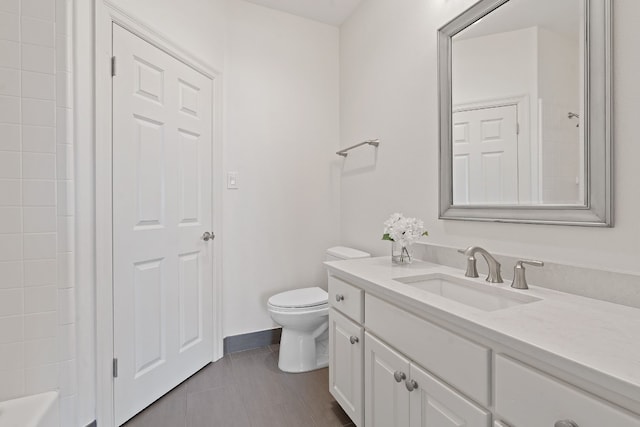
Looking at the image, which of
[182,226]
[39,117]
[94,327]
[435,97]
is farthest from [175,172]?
[435,97]

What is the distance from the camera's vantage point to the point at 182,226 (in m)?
1.89

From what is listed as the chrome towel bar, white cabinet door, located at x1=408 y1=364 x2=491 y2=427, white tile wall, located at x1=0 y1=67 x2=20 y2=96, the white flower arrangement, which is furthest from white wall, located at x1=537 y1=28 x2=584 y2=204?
white tile wall, located at x1=0 y1=67 x2=20 y2=96

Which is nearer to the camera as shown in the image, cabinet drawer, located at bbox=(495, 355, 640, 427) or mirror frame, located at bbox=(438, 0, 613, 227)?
cabinet drawer, located at bbox=(495, 355, 640, 427)

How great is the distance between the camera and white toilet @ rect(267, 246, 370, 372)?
1.94m

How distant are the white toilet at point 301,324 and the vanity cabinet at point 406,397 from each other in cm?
71

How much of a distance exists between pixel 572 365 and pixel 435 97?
1.37 metres

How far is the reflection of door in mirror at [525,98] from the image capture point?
1.04m

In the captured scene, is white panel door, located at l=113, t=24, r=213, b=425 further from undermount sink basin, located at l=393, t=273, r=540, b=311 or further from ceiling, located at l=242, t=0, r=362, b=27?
undermount sink basin, located at l=393, t=273, r=540, b=311

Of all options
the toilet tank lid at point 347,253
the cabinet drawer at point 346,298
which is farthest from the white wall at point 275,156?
the cabinet drawer at point 346,298

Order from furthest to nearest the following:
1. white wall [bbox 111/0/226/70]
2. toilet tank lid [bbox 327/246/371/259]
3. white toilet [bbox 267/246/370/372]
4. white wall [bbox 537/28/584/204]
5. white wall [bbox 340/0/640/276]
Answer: toilet tank lid [bbox 327/246/371/259] → white toilet [bbox 267/246/370/372] → white wall [bbox 111/0/226/70] → white wall [bbox 537/28/584/204] → white wall [bbox 340/0/640/276]

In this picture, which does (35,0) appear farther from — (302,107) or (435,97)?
(435,97)

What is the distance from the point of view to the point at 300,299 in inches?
80.4

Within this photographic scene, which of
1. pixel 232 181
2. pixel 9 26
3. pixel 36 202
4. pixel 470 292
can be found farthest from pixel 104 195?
pixel 470 292

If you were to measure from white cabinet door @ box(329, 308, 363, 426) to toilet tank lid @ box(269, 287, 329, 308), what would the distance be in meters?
0.39
